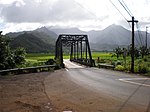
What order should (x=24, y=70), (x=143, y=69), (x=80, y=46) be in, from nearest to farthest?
1. (x=143, y=69)
2. (x=24, y=70)
3. (x=80, y=46)

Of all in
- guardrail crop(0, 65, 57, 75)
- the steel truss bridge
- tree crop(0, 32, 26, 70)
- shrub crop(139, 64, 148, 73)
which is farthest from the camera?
the steel truss bridge

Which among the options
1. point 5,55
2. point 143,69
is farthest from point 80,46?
point 143,69

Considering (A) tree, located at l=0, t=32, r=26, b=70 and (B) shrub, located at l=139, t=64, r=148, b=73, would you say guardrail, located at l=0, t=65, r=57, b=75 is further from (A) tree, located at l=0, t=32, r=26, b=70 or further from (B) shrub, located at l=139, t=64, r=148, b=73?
(B) shrub, located at l=139, t=64, r=148, b=73

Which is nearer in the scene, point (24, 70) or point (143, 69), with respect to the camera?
point (143, 69)

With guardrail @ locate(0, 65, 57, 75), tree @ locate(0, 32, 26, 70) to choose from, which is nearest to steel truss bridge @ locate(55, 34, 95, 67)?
tree @ locate(0, 32, 26, 70)

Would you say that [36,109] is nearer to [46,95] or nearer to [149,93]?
[46,95]

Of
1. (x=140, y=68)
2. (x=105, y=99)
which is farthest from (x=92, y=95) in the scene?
(x=140, y=68)

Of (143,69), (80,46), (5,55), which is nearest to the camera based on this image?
(143,69)

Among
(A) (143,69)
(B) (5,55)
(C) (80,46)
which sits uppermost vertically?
(C) (80,46)

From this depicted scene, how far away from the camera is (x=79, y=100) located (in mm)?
10797

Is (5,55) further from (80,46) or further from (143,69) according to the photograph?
(80,46)

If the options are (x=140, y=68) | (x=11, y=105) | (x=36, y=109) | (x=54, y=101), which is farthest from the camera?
(x=140, y=68)

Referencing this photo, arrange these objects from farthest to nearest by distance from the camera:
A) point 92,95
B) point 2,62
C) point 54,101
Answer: point 2,62 → point 92,95 → point 54,101

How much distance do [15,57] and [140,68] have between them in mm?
17234
